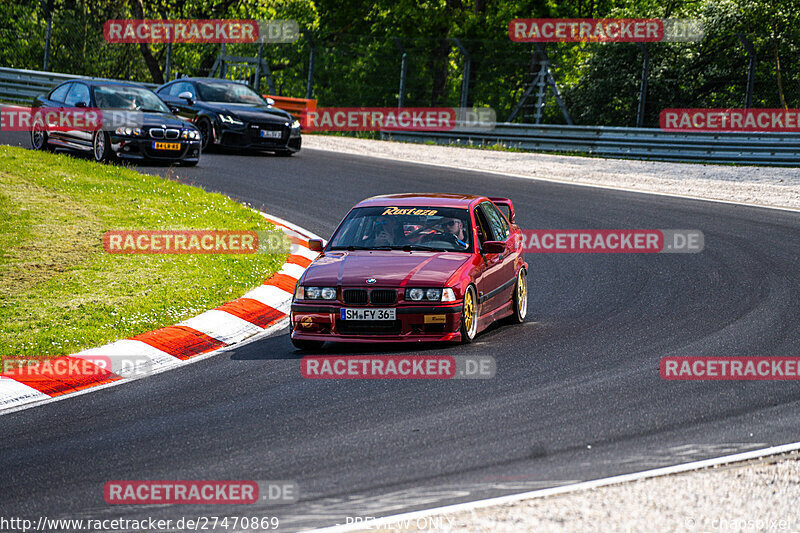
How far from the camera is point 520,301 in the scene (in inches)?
403

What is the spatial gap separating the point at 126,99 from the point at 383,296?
12.4 m

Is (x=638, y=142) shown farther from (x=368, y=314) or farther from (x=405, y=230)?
(x=368, y=314)

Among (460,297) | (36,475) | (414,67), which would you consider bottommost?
(36,475)

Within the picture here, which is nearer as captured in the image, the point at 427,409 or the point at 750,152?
the point at 427,409

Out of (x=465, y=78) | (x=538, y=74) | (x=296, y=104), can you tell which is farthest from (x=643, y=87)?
(x=296, y=104)

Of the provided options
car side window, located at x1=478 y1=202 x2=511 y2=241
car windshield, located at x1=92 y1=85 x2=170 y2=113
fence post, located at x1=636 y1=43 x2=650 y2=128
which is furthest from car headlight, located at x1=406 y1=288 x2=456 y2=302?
fence post, located at x1=636 y1=43 x2=650 y2=128

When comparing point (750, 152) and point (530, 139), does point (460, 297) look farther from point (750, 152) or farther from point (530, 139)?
point (530, 139)

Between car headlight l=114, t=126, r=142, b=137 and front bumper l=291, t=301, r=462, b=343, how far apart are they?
10952 millimetres

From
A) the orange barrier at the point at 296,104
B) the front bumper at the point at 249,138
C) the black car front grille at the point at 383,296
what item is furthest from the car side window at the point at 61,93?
the black car front grille at the point at 383,296

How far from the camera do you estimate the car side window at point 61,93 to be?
64.8 feet

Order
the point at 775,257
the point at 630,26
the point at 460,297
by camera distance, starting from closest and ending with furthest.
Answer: the point at 460,297
the point at 775,257
the point at 630,26

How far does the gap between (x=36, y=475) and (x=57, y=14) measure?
40.1 metres

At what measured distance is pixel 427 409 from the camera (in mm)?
6871

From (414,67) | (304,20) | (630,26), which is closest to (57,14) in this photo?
(304,20)
